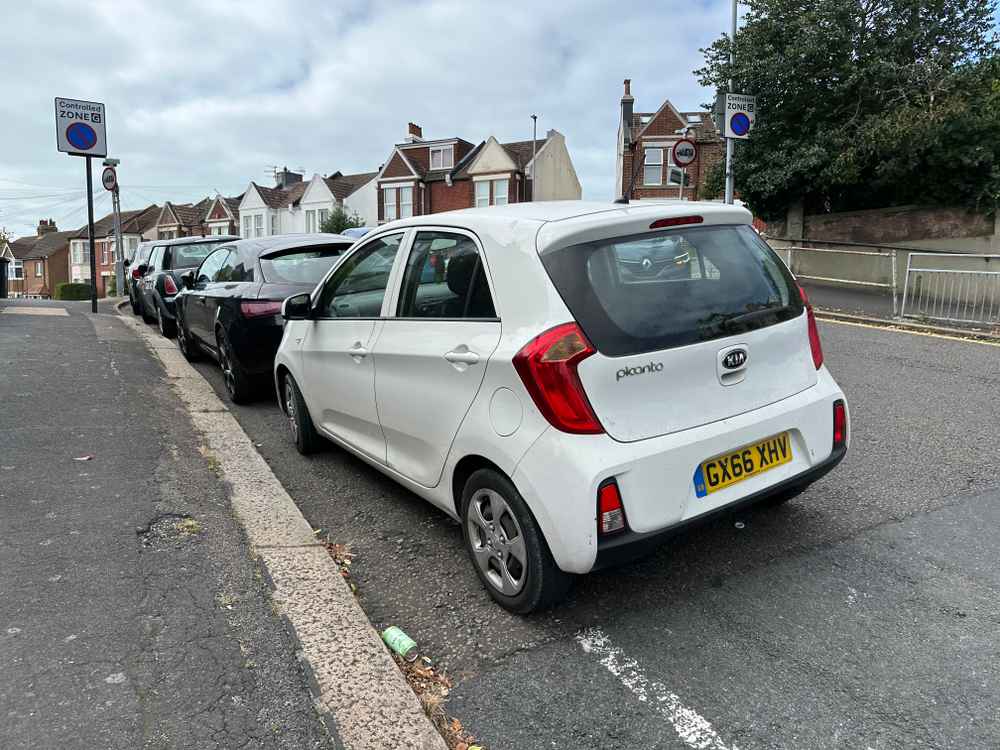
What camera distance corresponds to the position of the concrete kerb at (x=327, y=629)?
2.38 m

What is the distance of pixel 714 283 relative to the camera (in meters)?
3.16

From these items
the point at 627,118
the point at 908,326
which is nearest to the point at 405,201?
the point at 627,118

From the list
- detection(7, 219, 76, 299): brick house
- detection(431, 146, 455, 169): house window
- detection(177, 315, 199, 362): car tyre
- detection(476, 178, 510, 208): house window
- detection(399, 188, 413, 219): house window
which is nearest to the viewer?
detection(177, 315, 199, 362): car tyre

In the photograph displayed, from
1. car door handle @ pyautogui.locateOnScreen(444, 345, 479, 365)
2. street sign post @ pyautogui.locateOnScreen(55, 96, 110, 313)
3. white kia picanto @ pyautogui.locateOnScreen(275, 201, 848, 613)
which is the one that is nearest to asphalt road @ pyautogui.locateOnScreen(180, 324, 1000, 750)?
white kia picanto @ pyautogui.locateOnScreen(275, 201, 848, 613)

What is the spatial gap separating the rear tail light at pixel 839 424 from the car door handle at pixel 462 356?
1.70 metres

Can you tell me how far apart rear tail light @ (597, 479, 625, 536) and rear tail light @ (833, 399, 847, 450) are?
4.38ft

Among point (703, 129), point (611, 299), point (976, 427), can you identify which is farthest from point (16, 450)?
point (703, 129)

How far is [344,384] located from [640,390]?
2156 millimetres

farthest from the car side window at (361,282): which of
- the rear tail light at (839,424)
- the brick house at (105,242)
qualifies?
the brick house at (105,242)

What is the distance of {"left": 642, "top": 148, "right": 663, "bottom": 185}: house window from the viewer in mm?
39438

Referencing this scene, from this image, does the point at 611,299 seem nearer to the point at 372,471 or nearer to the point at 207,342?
the point at 372,471

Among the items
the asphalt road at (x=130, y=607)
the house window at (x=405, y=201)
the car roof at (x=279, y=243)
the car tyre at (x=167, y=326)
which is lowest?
the asphalt road at (x=130, y=607)

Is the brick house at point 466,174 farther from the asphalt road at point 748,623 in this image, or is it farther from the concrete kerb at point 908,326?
the asphalt road at point 748,623

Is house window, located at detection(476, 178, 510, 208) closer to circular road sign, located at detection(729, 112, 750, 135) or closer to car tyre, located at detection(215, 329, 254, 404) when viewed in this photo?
circular road sign, located at detection(729, 112, 750, 135)
